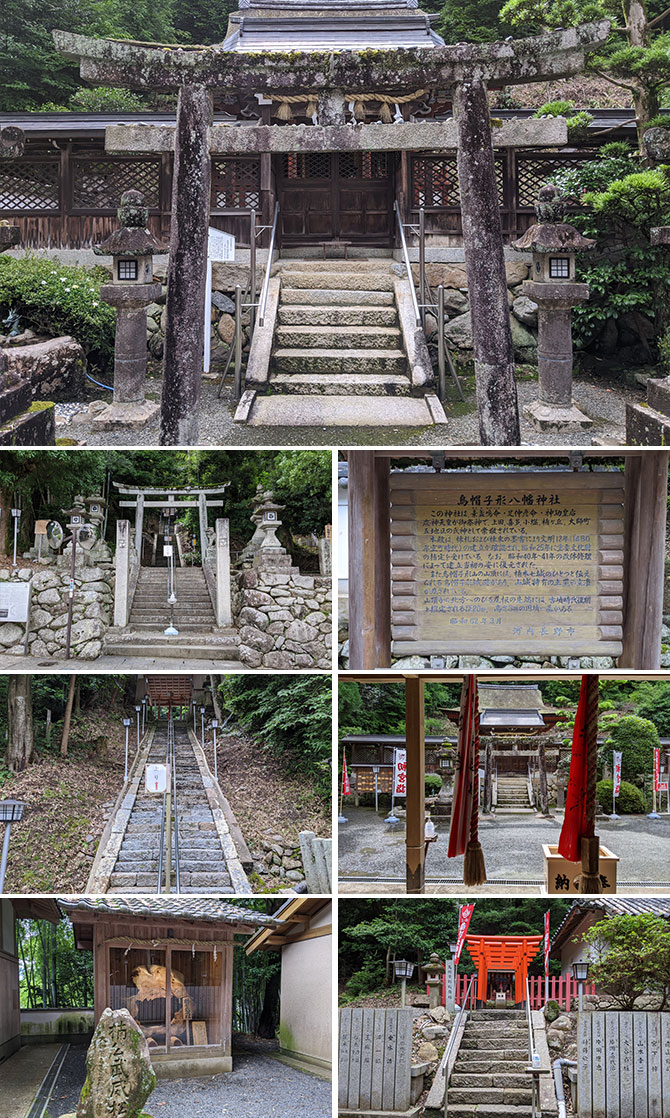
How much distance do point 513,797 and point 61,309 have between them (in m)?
8.61

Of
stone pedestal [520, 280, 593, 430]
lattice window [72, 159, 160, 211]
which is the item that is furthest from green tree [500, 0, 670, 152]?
lattice window [72, 159, 160, 211]

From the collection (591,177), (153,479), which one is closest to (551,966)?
(153,479)

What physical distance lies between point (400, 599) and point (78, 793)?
73.7 inches

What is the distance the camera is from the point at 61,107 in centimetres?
1928

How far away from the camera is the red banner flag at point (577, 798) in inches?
213

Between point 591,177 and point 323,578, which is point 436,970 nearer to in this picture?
point 323,578

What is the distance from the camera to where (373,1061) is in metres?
5.35

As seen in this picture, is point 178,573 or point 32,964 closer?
point 178,573

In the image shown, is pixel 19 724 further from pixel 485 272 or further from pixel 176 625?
pixel 485 272

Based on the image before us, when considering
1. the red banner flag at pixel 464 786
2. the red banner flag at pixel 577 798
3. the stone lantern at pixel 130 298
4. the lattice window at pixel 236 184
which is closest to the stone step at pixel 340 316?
the stone lantern at pixel 130 298

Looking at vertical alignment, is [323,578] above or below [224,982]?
above

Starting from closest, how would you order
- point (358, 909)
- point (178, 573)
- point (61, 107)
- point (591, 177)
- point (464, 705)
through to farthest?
point (178, 573), point (464, 705), point (358, 909), point (591, 177), point (61, 107)

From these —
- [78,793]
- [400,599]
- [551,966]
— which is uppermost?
[400,599]

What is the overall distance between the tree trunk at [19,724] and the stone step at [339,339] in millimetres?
8073
